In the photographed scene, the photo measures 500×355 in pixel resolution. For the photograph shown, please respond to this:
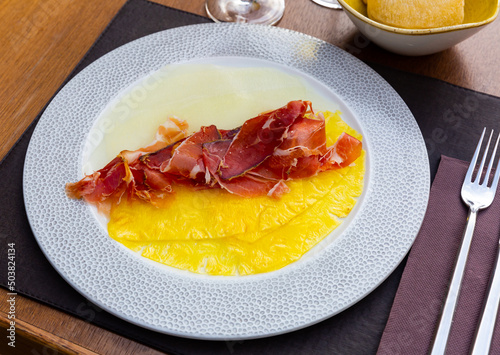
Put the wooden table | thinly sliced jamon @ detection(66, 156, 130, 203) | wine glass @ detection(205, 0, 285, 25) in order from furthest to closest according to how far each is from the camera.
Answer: wine glass @ detection(205, 0, 285, 25), the wooden table, thinly sliced jamon @ detection(66, 156, 130, 203)

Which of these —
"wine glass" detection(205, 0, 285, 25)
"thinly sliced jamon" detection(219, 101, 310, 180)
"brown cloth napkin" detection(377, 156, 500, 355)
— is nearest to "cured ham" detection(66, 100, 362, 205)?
"thinly sliced jamon" detection(219, 101, 310, 180)

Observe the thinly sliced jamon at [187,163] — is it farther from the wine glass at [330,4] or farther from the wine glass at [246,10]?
the wine glass at [330,4]

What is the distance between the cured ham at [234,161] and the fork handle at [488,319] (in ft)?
1.26

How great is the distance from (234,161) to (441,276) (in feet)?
1.64

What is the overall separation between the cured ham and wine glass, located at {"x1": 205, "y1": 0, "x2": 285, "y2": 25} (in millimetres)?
466

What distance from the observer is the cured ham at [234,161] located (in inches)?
42.3

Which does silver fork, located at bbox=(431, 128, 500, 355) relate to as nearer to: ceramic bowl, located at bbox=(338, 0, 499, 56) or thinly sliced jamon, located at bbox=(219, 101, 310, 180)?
ceramic bowl, located at bbox=(338, 0, 499, 56)

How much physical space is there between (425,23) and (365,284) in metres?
0.65

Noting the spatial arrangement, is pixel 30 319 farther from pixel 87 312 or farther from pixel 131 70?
pixel 131 70

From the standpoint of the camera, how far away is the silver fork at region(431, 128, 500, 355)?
35.1 inches

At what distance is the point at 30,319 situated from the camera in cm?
95

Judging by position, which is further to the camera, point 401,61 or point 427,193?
point 401,61

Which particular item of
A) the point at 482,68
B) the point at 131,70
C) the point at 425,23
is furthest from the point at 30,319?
the point at 482,68

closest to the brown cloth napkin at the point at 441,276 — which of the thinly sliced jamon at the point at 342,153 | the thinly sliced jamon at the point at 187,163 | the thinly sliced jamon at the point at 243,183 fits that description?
the thinly sliced jamon at the point at 342,153
